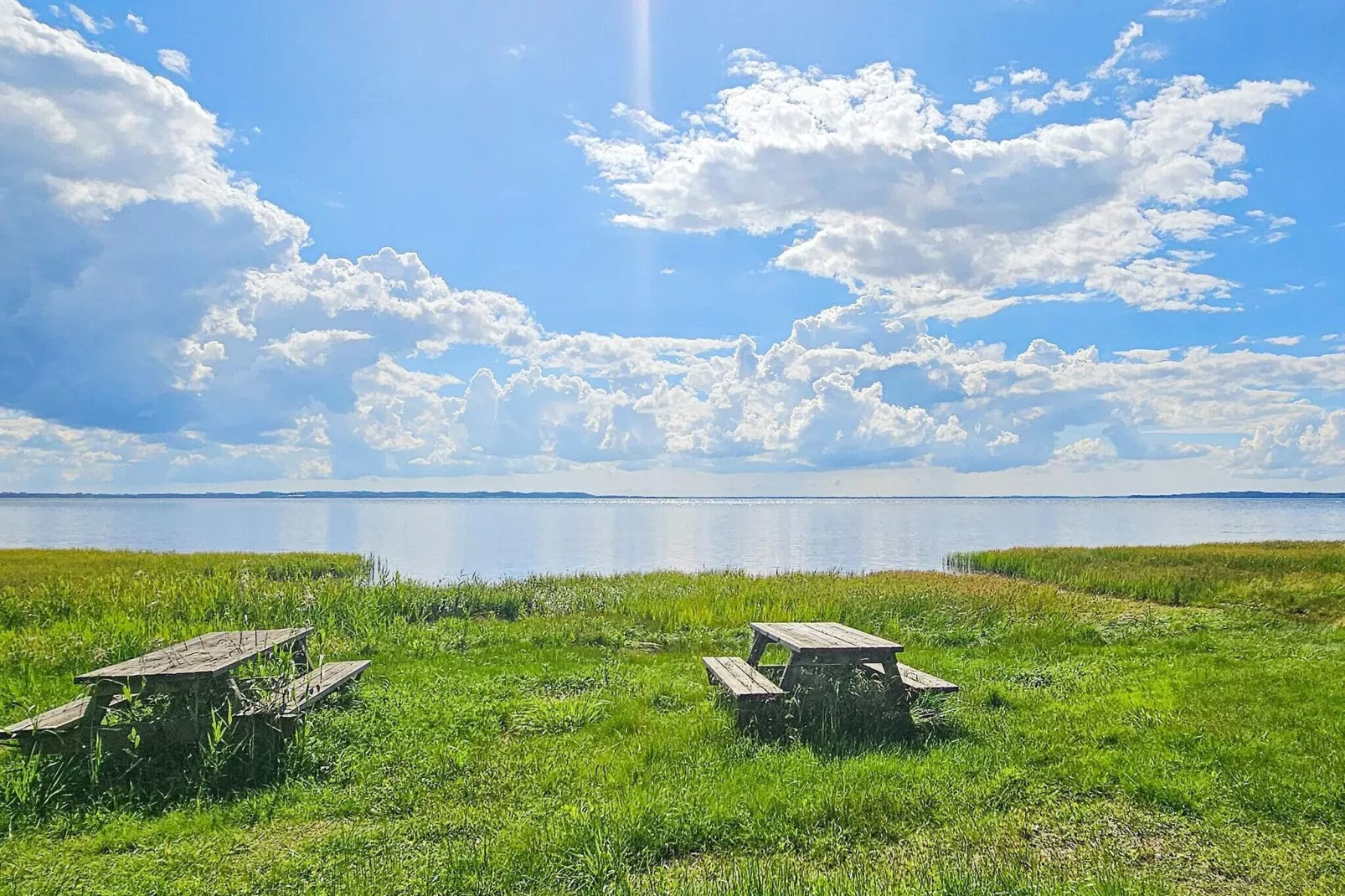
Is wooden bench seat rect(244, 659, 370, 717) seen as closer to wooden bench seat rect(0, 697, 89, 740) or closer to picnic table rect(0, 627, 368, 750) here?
picnic table rect(0, 627, 368, 750)

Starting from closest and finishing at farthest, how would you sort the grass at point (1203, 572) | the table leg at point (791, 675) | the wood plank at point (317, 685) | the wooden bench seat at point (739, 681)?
1. the wood plank at point (317, 685)
2. the wooden bench seat at point (739, 681)
3. the table leg at point (791, 675)
4. the grass at point (1203, 572)

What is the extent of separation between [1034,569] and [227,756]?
34214 millimetres

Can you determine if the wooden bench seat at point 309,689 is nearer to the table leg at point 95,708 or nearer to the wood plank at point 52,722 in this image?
the table leg at point 95,708

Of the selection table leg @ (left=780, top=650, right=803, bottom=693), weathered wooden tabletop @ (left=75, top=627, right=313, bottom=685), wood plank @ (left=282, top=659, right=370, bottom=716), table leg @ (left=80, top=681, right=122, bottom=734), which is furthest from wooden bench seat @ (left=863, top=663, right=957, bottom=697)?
table leg @ (left=80, top=681, right=122, bottom=734)

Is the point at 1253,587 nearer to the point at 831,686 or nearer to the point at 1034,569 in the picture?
the point at 1034,569

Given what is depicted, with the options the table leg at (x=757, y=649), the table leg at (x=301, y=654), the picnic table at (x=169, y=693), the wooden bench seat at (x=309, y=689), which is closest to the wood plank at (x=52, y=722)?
the picnic table at (x=169, y=693)

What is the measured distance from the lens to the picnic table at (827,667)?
24.4 ft

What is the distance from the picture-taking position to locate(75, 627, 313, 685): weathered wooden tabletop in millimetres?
6324

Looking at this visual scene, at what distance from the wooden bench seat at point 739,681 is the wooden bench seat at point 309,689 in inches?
149

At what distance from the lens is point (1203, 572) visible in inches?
1118

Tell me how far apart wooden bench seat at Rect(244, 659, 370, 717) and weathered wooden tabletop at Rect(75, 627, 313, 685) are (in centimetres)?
44

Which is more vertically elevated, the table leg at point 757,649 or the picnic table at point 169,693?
the picnic table at point 169,693

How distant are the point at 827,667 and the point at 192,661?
18.6ft

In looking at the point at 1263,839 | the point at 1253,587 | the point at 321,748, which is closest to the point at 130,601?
the point at 321,748
